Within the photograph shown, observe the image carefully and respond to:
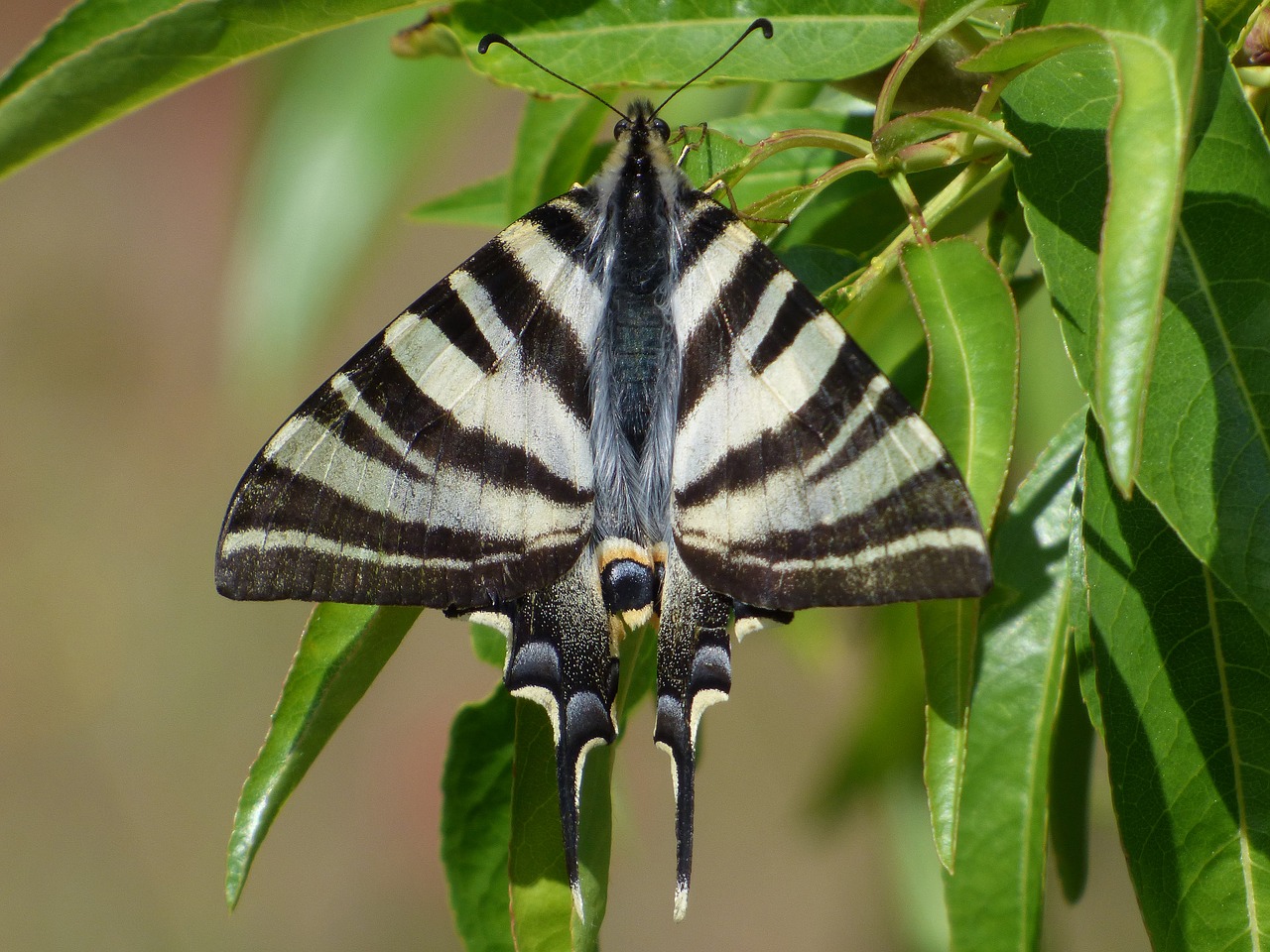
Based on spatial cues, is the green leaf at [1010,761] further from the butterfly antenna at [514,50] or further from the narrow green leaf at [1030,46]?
the butterfly antenna at [514,50]

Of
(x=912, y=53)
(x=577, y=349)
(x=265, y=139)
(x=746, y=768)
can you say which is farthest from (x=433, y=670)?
(x=912, y=53)

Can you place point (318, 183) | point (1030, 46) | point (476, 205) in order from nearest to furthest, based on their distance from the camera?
point (1030, 46)
point (476, 205)
point (318, 183)

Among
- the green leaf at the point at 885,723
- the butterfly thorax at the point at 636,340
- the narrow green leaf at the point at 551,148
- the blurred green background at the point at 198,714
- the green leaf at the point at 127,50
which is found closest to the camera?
the green leaf at the point at 127,50

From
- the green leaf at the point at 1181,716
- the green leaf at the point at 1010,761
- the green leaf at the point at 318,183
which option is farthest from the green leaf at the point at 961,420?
the green leaf at the point at 318,183

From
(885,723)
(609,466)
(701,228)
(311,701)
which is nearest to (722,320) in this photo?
(701,228)

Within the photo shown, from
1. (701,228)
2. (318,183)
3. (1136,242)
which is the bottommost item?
(1136,242)

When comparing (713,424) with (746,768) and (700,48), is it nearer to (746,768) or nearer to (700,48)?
(700,48)

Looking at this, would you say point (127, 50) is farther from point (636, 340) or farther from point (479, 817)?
point (479, 817)
